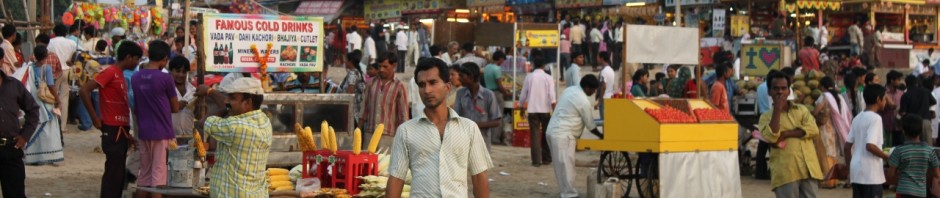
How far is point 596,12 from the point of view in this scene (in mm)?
41250

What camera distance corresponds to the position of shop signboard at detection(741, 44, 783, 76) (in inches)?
754

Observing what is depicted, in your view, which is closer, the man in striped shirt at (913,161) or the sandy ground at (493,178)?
the man in striped shirt at (913,161)

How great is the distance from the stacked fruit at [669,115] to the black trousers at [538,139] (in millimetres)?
4462

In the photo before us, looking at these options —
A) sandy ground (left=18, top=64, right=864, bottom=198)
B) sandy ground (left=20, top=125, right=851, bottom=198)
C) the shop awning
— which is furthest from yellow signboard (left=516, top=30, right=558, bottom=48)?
the shop awning

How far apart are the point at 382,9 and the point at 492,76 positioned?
32.6 meters

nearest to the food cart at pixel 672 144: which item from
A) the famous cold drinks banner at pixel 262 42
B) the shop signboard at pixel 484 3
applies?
the famous cold drinks banner at pixel 262 42

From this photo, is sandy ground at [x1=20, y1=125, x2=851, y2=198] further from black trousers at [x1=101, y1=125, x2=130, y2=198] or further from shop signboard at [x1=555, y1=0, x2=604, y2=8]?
shop signboard at [x1=555, y1=0, x2=604, y2=8]

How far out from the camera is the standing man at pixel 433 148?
20.4ft

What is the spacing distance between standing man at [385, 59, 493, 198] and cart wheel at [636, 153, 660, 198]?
6329mm

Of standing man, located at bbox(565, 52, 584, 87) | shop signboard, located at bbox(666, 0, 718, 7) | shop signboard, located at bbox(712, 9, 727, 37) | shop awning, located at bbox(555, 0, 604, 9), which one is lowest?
standing man, located at bbox(565, 52, 584, 87)

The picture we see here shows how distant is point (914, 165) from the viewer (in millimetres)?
10352

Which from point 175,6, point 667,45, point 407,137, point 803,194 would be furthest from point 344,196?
point 175,6

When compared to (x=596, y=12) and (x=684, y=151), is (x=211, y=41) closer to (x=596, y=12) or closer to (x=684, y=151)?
(x=684, y=151)

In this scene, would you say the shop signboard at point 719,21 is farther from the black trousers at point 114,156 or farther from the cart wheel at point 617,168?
the black trousers at point 114,156
